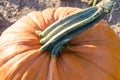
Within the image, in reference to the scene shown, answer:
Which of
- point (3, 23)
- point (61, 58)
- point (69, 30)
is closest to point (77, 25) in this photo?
point (69, 30)

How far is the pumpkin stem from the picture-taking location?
2.12m

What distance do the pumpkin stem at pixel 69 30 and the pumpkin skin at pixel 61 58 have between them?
60mm

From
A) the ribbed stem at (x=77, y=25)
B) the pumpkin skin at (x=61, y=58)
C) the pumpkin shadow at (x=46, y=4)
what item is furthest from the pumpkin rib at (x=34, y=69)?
the pumpkin shadow at (x=46, y=4)

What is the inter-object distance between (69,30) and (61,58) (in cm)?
21

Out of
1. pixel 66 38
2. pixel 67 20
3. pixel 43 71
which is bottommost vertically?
pixel 43 71

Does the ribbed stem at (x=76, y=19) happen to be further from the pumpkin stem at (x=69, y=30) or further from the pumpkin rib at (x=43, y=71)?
the pumpkin rib at (x=43, y=71)

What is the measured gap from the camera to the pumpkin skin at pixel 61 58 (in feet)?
7.25

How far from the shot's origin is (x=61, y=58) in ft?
7.37

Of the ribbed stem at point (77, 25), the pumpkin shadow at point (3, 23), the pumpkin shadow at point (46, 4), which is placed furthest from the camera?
the pumpkin shadow at point (46, 4)

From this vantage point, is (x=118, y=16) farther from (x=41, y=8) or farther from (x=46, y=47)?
(x=46, y=47)

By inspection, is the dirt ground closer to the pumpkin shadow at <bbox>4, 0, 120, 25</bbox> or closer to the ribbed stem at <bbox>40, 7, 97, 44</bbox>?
the pumpkin shadow at <bbox>4, 0, 120, 25</bbox>

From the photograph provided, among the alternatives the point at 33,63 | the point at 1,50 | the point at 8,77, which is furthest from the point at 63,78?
the point at 1,50

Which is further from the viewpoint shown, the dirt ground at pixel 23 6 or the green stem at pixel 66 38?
the dirt ground at pixel 23 6

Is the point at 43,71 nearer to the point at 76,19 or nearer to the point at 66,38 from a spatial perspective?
the point at 66,38
